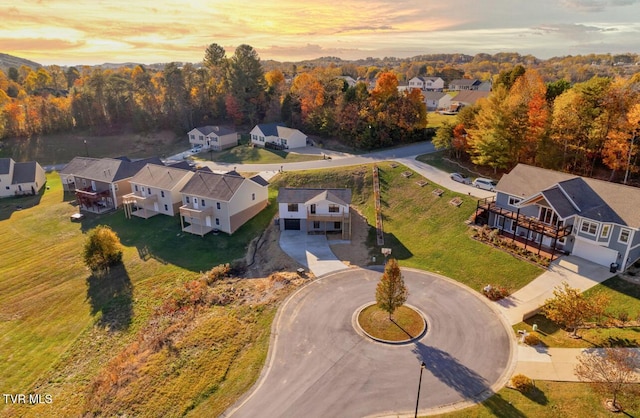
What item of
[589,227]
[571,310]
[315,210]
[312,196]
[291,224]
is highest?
[589,227]

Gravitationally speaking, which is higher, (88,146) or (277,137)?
(277,137)

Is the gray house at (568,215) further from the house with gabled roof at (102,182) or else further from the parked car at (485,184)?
the house with gabled roof at (102,182)

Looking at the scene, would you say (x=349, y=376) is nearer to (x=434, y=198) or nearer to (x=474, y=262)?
(x=474, y=262)

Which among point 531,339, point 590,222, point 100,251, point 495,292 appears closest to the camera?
point 531,339

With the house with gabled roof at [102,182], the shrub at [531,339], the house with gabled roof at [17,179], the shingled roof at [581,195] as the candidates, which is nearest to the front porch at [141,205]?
the house with gabled roof at [102,182]

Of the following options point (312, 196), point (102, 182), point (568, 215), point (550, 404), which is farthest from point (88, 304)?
point (568, 215)

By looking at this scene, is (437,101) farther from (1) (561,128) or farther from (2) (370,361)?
(2) (370,361)

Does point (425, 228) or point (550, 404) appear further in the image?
point (425, 228)

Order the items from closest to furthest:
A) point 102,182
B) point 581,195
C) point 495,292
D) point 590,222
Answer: point 495,292, point 590,222, point 581,195, point 102,182
